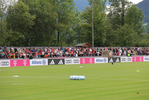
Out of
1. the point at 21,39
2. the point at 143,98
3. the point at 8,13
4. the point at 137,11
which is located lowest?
the point at 143,98

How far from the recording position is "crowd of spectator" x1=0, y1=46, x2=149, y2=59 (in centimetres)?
3403

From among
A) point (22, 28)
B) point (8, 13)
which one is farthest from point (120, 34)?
point (8, 13)

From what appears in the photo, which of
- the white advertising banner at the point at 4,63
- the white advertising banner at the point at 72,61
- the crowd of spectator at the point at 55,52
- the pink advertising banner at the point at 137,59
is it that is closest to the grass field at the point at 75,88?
the white advertising banner at the point at 4,63

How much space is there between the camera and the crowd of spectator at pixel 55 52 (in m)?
34.0

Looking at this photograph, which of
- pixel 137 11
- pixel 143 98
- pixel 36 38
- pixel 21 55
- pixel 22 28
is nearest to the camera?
pixel 143 98

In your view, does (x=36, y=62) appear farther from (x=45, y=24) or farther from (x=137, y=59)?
(x=45, y=24)

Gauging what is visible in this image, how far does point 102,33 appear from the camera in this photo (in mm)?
61500

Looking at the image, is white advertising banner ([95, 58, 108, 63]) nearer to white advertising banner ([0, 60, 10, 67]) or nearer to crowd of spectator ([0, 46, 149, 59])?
crowd of spectator ([0, 46, 149, 59])

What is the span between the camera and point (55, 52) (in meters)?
37.9

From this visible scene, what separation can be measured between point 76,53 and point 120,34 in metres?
31.5

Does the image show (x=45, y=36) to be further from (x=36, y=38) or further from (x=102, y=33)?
(x=102, y=33)

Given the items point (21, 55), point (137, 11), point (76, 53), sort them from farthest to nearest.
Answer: point (137, 11), point (76, 53), point (21, 55)

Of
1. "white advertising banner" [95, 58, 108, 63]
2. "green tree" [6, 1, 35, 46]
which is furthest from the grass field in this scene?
"green tree" [6, 1, 35, 46]

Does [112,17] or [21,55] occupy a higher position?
[112,17]
